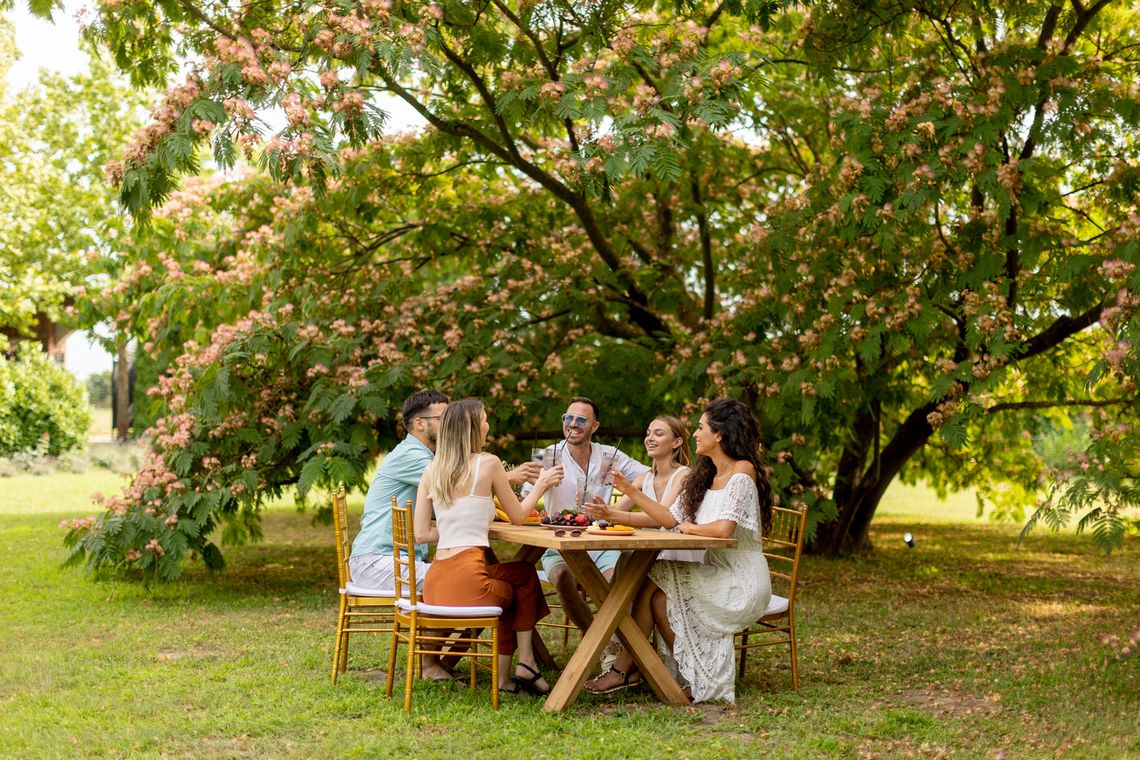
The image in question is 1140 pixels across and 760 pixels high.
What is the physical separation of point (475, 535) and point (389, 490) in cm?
109

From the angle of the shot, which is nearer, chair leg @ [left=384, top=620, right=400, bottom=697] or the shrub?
chair leg @ [left=384, top=620, right=400, bottom=697]

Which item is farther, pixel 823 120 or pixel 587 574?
pixel 823 120

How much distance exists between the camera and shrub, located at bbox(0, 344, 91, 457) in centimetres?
2436

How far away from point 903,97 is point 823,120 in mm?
2048

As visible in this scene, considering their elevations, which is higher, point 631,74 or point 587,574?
point 631,74

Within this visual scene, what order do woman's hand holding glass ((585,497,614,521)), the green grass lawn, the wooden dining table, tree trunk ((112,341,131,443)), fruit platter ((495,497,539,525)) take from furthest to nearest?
tree trunk ((112,341,131,443)), fruit platter ((495,497,539,525)), woman's hand holding glass ((585,497,614,521)), the wooden dining table, the green grass lawn

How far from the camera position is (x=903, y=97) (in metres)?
8.80

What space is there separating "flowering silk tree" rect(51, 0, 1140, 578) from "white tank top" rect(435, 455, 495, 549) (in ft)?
7.61

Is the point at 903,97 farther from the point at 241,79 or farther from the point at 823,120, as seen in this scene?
Result: the point at 241,79

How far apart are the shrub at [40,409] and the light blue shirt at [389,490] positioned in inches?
772

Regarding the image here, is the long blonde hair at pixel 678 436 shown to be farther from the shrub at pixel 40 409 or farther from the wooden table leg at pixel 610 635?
the shrub at pixel 40 409

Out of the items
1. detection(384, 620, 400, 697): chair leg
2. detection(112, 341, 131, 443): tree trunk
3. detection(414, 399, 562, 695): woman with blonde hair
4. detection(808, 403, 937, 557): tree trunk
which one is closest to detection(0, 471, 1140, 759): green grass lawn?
detection(384, 620, 400, 697): chair leg

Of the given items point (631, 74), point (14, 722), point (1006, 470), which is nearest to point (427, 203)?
point (631, 74)

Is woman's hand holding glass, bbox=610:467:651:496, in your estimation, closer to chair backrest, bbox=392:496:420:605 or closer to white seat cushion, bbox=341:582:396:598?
chair backrest, bbox=392:496:420:605
